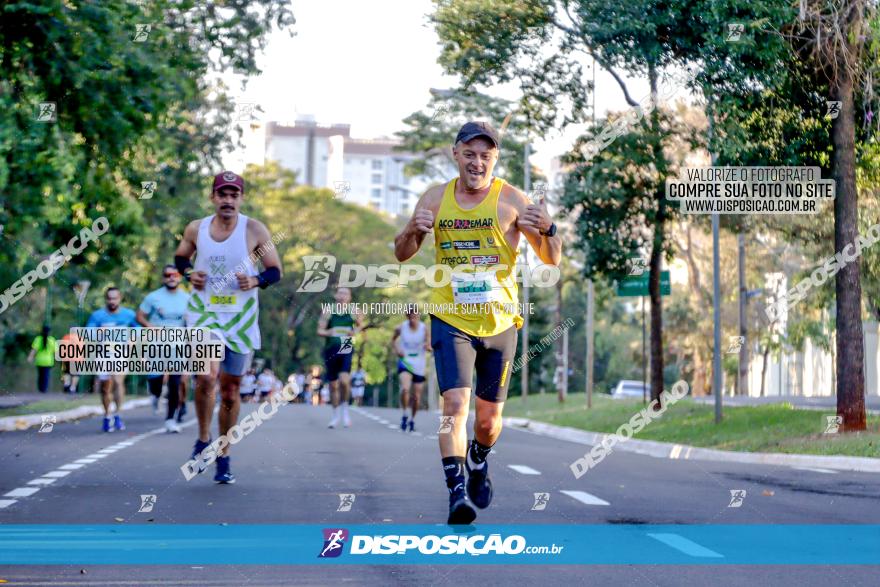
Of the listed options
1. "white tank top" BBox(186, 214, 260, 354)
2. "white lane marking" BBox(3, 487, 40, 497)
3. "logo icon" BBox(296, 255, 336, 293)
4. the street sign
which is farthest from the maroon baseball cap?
"logo icon" BBox(296, 255, 336, 293)

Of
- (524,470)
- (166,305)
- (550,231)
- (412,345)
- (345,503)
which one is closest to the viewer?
(550,231)

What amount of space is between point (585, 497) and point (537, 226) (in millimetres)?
3410

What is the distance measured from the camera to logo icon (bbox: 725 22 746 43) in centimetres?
2069

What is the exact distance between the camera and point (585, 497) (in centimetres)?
1088

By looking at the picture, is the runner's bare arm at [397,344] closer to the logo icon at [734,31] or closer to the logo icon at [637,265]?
the logo icon at [637,265]

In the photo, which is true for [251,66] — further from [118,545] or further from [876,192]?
[118,545]

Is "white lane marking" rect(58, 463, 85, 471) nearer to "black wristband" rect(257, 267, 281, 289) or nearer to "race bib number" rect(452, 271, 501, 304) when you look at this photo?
"black wristband" rect(257, 267, 281, 289)

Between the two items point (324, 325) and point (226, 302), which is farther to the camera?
point (324, 325)

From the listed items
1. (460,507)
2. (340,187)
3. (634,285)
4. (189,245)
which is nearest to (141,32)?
(340,187)

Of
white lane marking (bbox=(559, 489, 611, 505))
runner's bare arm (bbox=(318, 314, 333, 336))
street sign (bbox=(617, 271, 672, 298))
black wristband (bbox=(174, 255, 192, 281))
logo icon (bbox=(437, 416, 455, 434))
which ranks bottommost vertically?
white lane marking (bbox=(559, 489, 611, 505))

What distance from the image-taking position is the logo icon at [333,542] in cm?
742

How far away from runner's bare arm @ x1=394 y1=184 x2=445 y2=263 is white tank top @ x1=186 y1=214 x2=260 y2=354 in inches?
107

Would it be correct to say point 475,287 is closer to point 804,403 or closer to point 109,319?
point 109,319

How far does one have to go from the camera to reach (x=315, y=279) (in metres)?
50.0
